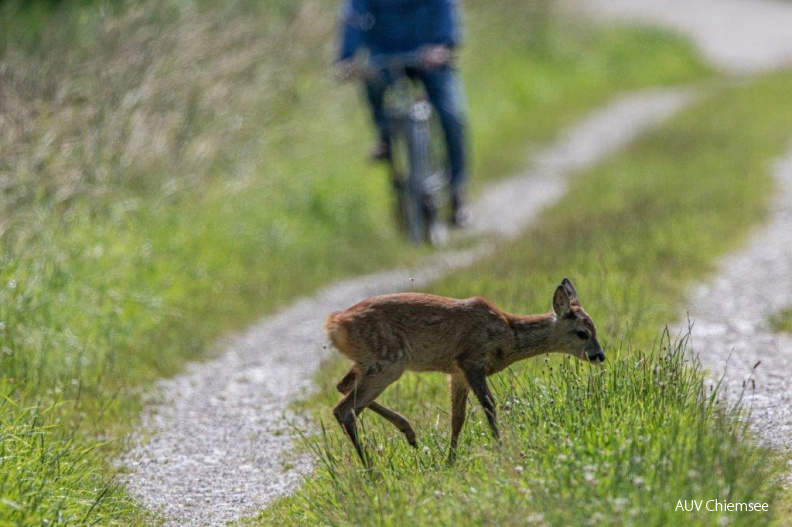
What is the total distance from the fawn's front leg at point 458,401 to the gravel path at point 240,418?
2.93ft

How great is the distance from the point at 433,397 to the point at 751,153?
9.83m

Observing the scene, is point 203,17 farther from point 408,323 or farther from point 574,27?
point 574,27

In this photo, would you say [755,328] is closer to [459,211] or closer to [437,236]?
[437,236]

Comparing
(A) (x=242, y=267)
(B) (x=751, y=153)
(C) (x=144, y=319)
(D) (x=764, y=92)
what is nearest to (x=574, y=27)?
(D) (x=764, y=92)

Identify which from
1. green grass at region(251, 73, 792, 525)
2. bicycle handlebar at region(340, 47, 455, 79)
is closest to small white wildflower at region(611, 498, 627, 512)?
green grass at region(251, 73, 792, 525)

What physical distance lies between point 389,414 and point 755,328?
12.0 ft

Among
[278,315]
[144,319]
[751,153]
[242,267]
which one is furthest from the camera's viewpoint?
[751,153]

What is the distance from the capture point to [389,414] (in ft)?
19.9

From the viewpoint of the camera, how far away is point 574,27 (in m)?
A: 27.1

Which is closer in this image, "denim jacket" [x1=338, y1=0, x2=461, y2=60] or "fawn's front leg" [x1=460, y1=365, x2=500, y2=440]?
"fawn's front leg" [x1=460, y1=365, x2=500, y2=440]

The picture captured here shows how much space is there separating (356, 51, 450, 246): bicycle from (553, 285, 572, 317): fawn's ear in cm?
674

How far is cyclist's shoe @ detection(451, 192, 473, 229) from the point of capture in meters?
13.7

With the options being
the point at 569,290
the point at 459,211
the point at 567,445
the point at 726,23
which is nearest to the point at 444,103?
the point at 459,211

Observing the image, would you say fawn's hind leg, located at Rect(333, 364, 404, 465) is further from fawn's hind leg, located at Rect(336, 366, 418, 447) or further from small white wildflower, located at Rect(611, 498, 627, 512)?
small white wildflower, located at Rect(611, 498, 627, 512)
